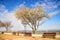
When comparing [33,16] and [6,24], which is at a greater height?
[33,16]

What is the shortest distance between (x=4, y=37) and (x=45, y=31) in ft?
3.21

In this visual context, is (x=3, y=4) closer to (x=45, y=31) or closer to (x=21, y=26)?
(x=21, y=26)

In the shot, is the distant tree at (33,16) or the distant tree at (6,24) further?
the distant tree at (6,24)

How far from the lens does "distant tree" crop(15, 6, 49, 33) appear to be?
3.30m

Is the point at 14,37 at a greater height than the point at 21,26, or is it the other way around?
the point at 21,26

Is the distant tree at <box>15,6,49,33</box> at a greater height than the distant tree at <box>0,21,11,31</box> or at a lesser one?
greater

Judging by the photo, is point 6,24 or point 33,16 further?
point 6,24

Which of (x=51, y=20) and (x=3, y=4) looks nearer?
(x=51, y=20)

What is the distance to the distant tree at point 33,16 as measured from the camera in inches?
130

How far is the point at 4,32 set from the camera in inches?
136

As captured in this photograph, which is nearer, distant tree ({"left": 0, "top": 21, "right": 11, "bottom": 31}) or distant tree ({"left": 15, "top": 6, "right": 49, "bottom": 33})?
distant tree ({"left": 15, "top": 6, "right": 49, "bottom": 33})

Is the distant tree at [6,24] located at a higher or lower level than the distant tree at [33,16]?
lower

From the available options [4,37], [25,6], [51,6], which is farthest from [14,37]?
[51,6]

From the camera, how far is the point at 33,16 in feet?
10.9
